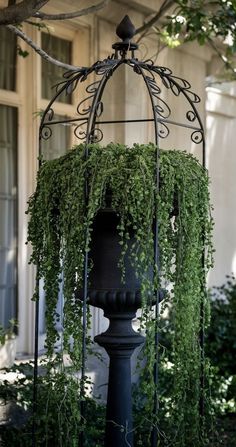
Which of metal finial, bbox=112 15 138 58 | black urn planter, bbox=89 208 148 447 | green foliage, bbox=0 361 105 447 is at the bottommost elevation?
green foliage, bbox=0 361 105 447

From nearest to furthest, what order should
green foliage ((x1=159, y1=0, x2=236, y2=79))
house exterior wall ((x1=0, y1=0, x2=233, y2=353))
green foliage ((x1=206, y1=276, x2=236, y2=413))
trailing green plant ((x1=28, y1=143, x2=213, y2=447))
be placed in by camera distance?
trailing green plant ((x1=28, y1=143, x2=213, y2=447)) → green foliage ((x1=159, y1=0, x2=236, y2=79)) → house exterior wall ((x1=0, y1=0, x2=233, y2=353)) → green foliage ((x1=206, y1=276, x2=236, y2=413))

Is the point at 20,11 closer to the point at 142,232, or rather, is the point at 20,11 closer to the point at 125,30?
the point at 125,30

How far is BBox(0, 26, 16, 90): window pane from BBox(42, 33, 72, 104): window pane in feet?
1.06

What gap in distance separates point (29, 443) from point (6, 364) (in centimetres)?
110

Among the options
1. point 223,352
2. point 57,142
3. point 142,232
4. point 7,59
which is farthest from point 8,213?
point 142,232

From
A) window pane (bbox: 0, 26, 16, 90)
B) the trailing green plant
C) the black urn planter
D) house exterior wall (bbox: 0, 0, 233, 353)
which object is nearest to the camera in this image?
the trailing green plant

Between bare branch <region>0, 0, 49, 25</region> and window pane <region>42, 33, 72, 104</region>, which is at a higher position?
window pane <region>42, 33, 72, 104</region>

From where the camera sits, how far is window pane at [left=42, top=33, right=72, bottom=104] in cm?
684

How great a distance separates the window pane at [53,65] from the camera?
684cm

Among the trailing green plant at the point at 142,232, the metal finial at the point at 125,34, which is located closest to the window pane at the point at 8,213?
the trailing green plant at the point at 142,232

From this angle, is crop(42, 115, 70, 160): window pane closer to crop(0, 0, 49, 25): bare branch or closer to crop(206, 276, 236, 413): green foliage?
crop(206, 276, 236, 413): green foliage

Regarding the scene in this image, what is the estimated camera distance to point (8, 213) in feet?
21.5

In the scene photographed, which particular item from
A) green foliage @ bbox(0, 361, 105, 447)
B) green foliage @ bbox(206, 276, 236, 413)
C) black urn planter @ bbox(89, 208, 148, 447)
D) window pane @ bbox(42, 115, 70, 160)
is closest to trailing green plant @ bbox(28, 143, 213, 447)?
black urn planter @ bbox(89, 208, 148, 447)

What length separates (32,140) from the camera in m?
6.61
